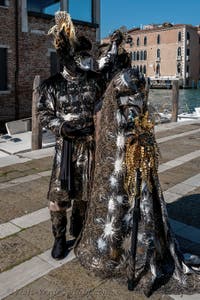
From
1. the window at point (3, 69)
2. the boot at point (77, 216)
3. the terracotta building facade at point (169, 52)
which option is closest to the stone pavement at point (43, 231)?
the boot at point (77, 216)

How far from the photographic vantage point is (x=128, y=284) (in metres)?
2.80

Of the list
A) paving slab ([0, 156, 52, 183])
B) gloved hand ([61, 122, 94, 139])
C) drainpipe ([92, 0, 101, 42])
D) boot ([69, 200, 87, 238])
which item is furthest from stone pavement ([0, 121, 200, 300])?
drainpipe ([92, 0, 101, 42])

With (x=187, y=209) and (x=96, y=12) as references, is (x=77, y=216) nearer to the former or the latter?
(x=187, y=209)

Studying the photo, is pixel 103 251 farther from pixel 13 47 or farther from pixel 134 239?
pixel 13 47

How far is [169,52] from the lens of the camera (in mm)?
82125

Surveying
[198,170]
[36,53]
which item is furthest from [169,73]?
[198,170]

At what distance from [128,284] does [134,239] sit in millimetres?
401

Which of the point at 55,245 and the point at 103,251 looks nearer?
the point at 103,251

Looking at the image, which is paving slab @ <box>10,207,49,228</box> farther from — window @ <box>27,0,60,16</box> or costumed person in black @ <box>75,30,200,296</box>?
window @ <box>27,0,60,16</box>

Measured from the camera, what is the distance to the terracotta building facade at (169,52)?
3147 inches

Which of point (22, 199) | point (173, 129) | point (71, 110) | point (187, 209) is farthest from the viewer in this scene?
point (173, 129)

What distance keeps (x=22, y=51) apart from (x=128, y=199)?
1192cm

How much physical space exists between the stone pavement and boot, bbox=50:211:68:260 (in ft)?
0.25

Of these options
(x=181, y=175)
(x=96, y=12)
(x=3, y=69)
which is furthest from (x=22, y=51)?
(x=181, y=175)
